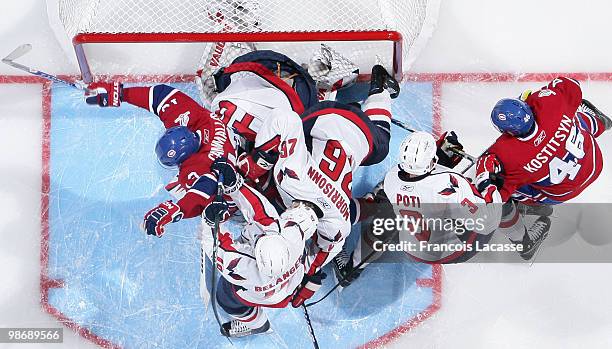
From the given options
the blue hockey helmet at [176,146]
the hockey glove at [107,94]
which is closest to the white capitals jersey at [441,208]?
the blue hockey helmet at [176,146]

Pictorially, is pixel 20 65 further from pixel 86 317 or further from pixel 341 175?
pixel 341 175

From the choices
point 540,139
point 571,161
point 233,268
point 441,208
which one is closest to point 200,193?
point 233,268

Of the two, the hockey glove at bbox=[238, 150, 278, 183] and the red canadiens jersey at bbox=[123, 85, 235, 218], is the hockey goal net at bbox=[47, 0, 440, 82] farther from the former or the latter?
the hockey glove at bbox=[238, 150, 278, 183]

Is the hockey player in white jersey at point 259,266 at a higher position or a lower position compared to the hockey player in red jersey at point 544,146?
lower

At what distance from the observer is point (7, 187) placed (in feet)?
14.3

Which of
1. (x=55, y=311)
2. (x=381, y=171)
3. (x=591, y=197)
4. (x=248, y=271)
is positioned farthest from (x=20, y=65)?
(x=591, y=197)

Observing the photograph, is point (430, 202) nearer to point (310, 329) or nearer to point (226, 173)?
point (226, 173)

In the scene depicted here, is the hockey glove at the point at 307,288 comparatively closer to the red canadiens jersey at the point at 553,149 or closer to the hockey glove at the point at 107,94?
the red canadiens jersey at the point at 553,149

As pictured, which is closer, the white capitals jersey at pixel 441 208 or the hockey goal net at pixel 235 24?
the white capitals jersey at pixel 441 208

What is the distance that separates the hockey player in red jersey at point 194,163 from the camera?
11.1 ft

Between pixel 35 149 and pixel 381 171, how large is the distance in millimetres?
1903

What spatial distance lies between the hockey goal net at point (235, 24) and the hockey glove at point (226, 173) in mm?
670

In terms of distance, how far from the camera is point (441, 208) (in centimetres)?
354

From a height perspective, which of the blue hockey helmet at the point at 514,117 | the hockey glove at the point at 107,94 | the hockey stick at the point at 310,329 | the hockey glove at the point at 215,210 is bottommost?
the hockey stick at the point at 310,329
